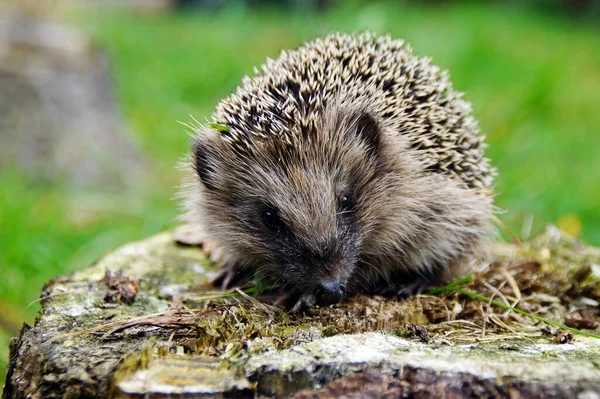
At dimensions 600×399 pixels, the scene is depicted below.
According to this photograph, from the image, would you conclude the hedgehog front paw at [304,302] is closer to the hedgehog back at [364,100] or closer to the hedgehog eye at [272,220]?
the hedgehog eye at [272,220]

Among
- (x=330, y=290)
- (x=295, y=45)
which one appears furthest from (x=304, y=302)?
(x=295, y=45)

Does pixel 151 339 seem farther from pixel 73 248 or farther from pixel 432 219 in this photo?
pixel 73 248

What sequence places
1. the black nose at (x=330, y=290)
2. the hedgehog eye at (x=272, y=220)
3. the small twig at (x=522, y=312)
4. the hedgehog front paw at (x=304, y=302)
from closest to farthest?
the small twig at (x=522, y=312) → the black nose at (x=330, y=290) → the hedgehog front paw at (x=304, y=302) → the hedgehog eye at (x=272, y=220)

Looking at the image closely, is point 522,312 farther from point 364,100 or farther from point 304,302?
point 364,100

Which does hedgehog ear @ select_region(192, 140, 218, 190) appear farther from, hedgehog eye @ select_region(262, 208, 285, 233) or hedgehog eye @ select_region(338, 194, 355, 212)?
hedgehog eye @ select_region(338, 194, 355, 212)

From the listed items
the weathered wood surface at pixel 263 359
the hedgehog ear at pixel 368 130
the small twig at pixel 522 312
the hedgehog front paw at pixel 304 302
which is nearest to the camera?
the weathered wood surface at pixel 263 359

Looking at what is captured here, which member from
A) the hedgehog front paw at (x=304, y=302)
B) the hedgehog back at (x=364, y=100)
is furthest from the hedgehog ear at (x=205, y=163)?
the hedgehog front paw at (x=304, y=302)

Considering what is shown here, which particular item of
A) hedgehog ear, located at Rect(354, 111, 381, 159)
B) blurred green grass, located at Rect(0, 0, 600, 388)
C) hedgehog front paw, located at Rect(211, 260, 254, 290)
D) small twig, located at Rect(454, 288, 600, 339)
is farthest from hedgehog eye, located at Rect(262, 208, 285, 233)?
blurred green grass, located at Rect(0, 0, 600, 388)
